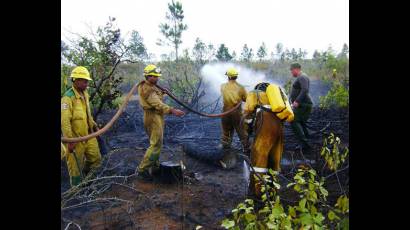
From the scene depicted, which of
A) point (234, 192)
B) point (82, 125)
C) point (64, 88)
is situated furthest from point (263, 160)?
point (64, 88)

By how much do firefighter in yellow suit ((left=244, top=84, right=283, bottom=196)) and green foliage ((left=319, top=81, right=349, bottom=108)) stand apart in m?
5.67

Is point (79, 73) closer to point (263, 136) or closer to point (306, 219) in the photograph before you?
point (263, 136)

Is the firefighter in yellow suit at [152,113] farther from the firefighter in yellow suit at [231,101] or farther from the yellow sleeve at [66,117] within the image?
the firefighter in yellow suit at [231,101]

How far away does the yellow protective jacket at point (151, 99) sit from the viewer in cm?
553

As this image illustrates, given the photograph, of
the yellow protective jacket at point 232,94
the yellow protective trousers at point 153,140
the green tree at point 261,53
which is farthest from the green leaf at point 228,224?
the green tree at point 261,53

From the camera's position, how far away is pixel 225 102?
687 centimetres

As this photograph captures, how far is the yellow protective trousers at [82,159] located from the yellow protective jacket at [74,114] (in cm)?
18

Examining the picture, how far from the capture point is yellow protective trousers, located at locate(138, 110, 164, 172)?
5.61 m

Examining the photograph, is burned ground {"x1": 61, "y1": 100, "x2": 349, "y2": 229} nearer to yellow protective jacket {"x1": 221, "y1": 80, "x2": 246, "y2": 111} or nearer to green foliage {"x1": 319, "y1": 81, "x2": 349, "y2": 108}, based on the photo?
yellow protective jacket {"x1": 221, "y1": 80, "x2": 246, "y2": 111}

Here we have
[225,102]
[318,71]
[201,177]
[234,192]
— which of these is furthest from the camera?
[318,71]

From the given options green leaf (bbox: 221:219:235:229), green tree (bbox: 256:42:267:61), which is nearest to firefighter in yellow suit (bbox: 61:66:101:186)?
green leaf (bbox: 221:219:235:229)
